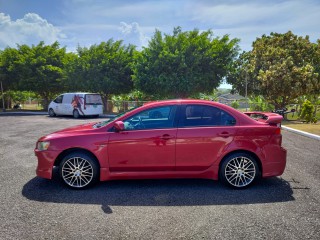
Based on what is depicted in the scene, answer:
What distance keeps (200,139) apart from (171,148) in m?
0.54

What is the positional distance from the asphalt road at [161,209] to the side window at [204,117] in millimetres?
1206

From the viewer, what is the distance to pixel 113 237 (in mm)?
3277

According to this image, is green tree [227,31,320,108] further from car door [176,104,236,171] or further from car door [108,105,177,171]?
car door [108,105,177,171]

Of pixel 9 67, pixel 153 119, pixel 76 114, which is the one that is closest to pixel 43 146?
pixel 153 119

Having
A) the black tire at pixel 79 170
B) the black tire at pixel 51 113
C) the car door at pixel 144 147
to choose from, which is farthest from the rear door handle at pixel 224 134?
the black tire at pixel 51 113

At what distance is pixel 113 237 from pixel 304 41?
24070 millimetres

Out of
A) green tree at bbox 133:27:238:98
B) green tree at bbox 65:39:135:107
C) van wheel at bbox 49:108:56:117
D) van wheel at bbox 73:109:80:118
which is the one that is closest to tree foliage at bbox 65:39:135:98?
green tree at bbox 65:39:135:107

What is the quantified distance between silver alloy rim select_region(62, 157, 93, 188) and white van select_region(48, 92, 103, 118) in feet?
46.8

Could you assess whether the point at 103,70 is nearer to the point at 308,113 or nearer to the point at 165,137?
the point at 308,113

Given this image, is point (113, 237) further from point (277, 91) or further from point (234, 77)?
point (234, 77)

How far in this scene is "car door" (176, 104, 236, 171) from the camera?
473cm

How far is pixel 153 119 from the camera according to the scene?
4895 millimetres

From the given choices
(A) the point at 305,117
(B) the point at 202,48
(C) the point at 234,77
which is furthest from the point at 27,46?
(A) the point at 305,117

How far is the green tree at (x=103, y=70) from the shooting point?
24.5 m
